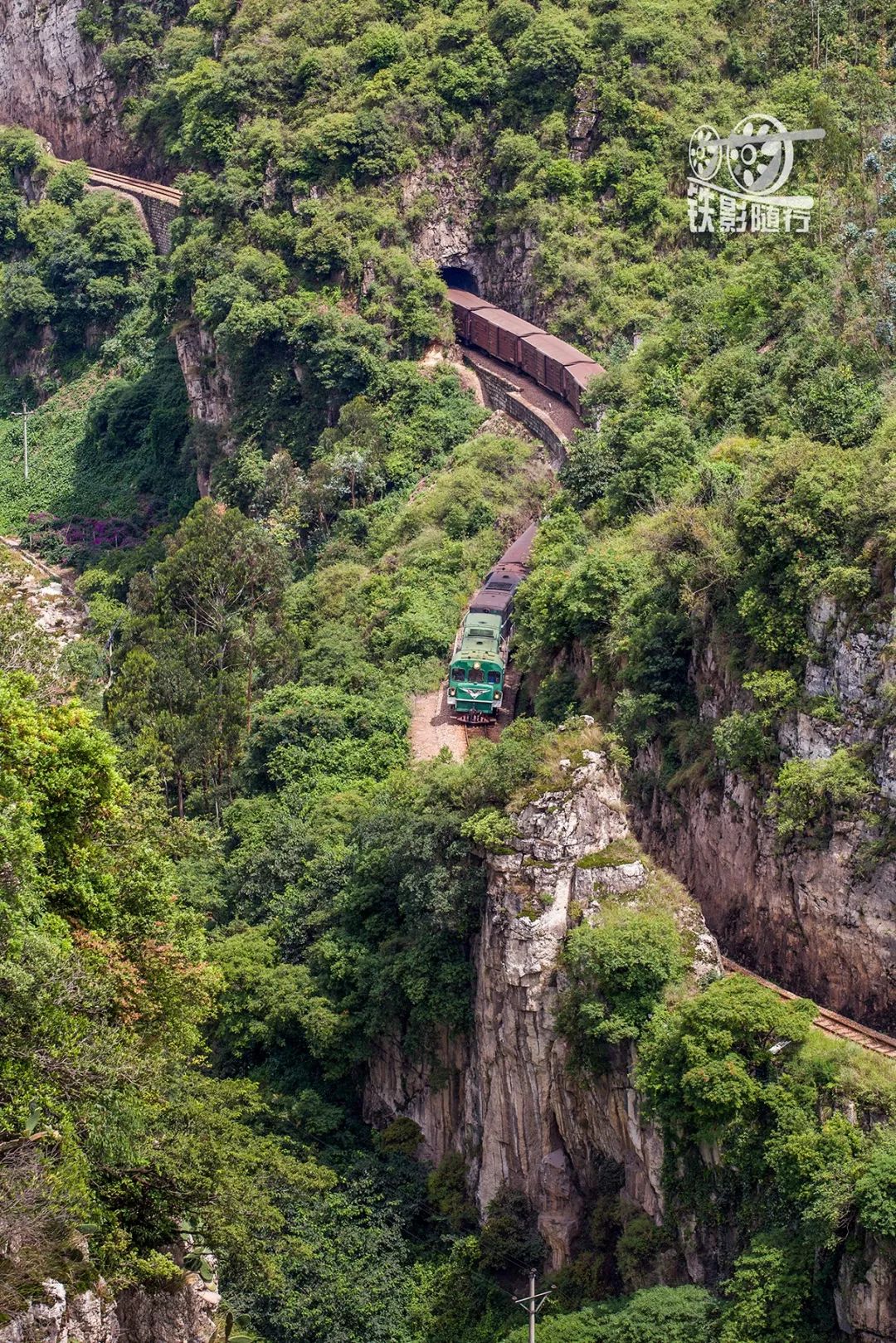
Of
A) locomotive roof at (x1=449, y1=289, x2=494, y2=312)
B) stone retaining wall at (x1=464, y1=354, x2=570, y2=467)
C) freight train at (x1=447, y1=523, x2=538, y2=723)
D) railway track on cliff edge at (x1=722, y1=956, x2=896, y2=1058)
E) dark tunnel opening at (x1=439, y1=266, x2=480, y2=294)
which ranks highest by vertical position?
dark tunnel opening at (x1=439, y1=266, x2=480, y2=294)

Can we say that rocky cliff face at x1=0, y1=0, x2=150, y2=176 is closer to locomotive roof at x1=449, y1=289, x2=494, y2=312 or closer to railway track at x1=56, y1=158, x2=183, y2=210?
railway track at x1=56, y1=158, x2=183, y2=210

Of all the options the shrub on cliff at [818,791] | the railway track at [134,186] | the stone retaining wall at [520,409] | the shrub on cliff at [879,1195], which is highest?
the railway track at [134,186]

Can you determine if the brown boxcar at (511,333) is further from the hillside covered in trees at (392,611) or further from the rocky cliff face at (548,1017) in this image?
the rocky cliff face at (548,1017)

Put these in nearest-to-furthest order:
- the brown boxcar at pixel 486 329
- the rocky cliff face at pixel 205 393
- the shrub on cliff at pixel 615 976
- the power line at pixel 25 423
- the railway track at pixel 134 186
A: the shrub on cliff at pixel 615 976 < the brown boxcar at pixel 486 329 < the rocky cliff face at pixel 205 393 < the power line at pixel 25 423 < the railway track at pixel 134 186

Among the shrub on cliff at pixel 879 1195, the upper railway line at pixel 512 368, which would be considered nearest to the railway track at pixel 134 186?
the upper railway line at pixel 512 368

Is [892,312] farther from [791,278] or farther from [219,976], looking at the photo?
[219,976]

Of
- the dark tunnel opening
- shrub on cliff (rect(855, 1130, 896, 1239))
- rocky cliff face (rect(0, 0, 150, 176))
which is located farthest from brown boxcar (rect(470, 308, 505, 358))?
shrub on cliff (rect(855, 1130, 896, 1239))

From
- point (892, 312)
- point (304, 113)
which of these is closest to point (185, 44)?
point (304, 113)
